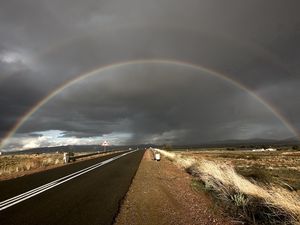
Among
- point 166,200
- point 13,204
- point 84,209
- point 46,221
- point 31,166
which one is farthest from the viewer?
point 31,166

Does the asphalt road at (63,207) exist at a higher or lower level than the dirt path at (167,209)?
Answer: higher

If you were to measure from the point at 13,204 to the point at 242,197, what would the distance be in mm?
7664

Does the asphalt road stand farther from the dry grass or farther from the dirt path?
the dry grass

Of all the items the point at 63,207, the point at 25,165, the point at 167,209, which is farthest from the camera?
the point at 25,165

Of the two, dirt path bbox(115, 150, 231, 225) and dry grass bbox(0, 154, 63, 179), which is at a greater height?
dry grass bbox(0, 154, 63, 179)

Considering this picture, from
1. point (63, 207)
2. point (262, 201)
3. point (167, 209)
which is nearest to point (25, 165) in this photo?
point (63, 207)

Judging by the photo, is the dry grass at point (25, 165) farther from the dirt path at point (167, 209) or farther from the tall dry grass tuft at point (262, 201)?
the tall dry grass tuft at point (262, 201)

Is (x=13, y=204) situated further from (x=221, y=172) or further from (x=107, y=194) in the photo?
(x=221, y=172)

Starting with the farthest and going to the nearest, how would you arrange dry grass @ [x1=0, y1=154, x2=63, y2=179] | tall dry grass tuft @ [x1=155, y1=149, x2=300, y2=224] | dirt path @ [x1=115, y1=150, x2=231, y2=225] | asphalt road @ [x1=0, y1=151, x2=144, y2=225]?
dry grass @ [x1=0, y1=154, x2=63, y2=179] < dirt path @ [x1=115, y1=150, x2=231, y2=225] < tall dry grass tuft @ [x1=155, y1=149, x2=300, y2=224] < asphalt road @ [x1=0, y1=151, x2=144, y2=225]

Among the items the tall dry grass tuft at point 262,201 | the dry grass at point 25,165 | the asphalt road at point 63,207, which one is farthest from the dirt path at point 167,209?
the dry grass at point 25,165

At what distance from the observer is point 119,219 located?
8.06 metres

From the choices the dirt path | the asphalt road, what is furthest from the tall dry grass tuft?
the asphalt road

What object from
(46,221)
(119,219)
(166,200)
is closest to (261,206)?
(166,200)

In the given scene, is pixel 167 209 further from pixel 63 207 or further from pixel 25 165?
pixel 25 165
